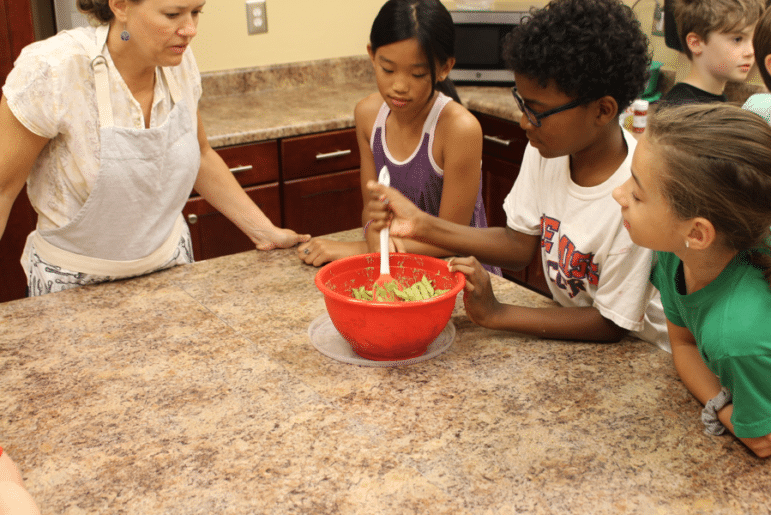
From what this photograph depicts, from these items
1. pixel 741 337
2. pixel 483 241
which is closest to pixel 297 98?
pixel 483 241

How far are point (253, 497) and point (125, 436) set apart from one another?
→ 0.22 metres

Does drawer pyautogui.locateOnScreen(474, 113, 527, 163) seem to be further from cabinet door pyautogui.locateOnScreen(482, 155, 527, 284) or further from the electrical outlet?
the electrical outlet

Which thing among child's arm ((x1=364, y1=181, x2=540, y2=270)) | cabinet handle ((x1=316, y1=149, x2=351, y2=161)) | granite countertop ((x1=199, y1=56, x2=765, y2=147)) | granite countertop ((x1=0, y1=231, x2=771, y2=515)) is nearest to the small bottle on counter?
granite countertop ((x1=199, y1=56, x2=765, y2=147))

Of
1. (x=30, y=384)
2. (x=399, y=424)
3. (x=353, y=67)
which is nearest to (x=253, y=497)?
(x=399, y=424)

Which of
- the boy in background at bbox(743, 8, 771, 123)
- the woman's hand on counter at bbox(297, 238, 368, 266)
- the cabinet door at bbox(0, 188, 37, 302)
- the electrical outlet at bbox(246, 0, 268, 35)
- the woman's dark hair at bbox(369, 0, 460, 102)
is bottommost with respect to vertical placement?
the cabinet door at bbox(0, 188, 37, 302)

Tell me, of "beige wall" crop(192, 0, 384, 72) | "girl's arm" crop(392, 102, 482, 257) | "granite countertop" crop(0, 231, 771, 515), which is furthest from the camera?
"beige wall" crop(192, 0, 384, 72)

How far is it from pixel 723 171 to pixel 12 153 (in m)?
1.19

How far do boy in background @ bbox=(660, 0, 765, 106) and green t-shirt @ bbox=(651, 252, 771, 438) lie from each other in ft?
4.49

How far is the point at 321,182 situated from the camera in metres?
2.70

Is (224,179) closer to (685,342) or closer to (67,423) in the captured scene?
(67,423)

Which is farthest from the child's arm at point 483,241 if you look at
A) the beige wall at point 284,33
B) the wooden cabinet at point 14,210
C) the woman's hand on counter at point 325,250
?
the beige wall at point 284,33

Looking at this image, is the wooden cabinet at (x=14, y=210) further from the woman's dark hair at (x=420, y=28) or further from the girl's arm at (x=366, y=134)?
the woman's dark hair at (x=420, y=28)

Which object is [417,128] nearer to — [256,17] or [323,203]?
[323,203]

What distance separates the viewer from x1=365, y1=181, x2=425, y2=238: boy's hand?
1.27 m
